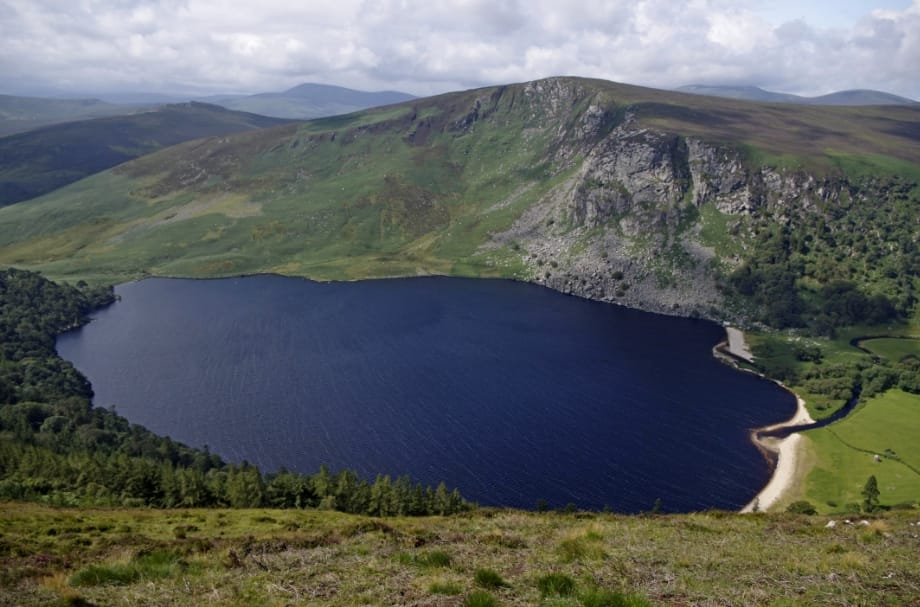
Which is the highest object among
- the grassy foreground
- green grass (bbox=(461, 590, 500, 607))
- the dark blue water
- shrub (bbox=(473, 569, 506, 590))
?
green grass (bbox=(461, 590, 500, 607))

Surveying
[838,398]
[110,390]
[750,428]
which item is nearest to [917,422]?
[838,398]

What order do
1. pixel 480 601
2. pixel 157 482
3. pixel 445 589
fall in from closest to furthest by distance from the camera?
pixel 480 601 < pixel 445 589 < pixel 157 482

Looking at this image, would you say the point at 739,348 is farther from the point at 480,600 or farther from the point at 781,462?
the point at 480,600

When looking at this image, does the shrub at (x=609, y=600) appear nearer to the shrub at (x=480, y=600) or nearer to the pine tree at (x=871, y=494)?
the shrub at (x=480, y=600)

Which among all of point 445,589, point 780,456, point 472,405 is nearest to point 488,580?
point 445,589

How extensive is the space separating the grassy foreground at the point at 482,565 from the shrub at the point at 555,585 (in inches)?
2.0

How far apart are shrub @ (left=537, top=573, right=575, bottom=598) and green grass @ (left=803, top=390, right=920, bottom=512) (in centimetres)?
10451

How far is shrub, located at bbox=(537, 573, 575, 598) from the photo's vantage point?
758 inches

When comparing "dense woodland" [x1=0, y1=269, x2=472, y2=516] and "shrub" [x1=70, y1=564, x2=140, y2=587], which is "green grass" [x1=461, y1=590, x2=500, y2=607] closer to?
"shrub" [x1=70, y1=564, x2=140, y2=587]

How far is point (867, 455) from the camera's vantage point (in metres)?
121

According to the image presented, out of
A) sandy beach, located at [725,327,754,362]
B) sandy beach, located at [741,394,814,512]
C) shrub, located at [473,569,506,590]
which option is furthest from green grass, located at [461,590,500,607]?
sandy beach, located at [725,327,754,362]

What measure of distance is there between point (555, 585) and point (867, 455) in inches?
5320

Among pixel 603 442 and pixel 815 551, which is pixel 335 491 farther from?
pixel 603 442

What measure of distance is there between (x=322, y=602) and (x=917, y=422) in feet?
547
